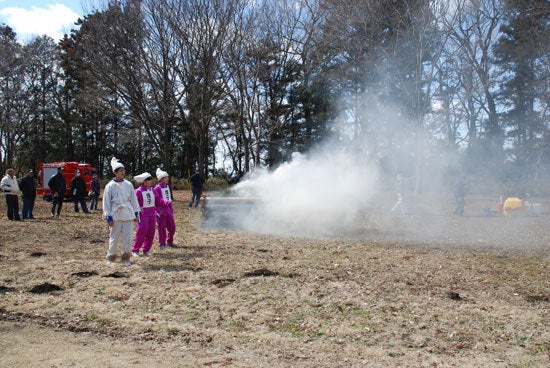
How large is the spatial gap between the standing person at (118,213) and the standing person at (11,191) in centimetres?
888

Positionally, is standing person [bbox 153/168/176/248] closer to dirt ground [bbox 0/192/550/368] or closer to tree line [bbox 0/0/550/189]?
dirt ground [bbox 0/192/550/368]

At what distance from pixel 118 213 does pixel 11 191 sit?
31.1 ft

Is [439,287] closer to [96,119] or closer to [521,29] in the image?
[521,29]

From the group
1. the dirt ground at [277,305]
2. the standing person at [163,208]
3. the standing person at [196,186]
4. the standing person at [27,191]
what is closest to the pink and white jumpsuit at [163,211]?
the standing person at [163,208]

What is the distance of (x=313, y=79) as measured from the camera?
35.8 meters

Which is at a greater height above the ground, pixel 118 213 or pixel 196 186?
pixel 196 186

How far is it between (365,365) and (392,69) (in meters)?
22.4

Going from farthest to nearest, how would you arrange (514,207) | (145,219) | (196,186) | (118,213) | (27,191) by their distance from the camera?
(196,186), (514,207), (27,191), (145,219), (118,213)

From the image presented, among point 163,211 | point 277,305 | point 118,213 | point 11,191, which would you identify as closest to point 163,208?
point 163,211

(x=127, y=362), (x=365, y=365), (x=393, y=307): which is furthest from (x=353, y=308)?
(x=127, y=362)

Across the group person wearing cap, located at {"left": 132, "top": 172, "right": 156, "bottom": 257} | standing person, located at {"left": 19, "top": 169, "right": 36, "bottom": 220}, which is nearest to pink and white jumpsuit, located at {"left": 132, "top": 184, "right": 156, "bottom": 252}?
person wearing cap, located at {"left": 132, "top": 172, "right": 156, "bottom": 257}

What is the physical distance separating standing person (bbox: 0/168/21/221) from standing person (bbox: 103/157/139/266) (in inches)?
Result: 350

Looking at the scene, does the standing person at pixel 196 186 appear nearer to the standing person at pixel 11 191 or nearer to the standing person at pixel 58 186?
the standing person at pixel 58 186

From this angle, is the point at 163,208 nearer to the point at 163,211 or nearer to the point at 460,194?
the point at 163,211
